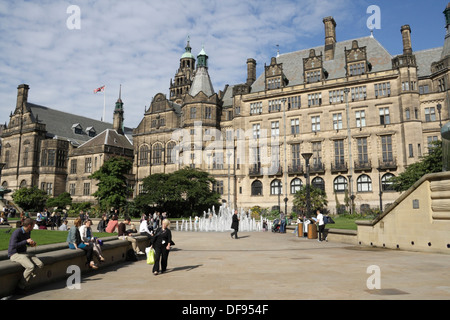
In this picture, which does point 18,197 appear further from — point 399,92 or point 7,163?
point 399,92

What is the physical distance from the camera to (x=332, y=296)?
Result: 682cm

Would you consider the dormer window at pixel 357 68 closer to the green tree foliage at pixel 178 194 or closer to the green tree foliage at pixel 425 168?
the green tree foliage at pixel 425 168

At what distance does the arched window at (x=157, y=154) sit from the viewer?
6084cm

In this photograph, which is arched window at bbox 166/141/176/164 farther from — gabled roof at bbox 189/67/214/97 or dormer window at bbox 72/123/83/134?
dormer window at bbox 72/123/83/134

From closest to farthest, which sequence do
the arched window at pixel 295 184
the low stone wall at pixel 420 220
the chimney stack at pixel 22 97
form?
the low stone wall at pixel 420 220, the arched window at pixel 295 184, the chimney stack at pixel 22 97

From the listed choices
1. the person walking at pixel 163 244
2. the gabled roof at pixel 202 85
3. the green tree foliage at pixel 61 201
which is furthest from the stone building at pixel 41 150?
the person walking at pixel 163 244

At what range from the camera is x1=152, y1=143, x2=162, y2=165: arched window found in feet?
200

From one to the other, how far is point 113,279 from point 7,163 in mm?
75906

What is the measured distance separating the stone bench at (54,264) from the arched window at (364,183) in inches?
1524

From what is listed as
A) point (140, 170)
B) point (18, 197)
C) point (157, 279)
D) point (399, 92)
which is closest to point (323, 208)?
point (399, 92)

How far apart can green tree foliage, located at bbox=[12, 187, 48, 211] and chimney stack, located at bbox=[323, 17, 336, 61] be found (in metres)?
55.4

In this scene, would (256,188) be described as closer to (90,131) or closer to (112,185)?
A: (112,185)

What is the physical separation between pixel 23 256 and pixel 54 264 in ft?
4.45

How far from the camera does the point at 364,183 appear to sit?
4441 cm
